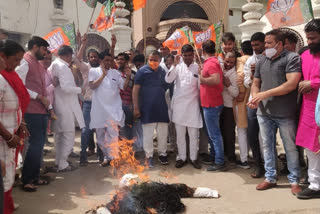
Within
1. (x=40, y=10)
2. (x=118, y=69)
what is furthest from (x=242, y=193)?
(x=40, y=10)

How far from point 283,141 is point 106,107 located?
293 centimetres

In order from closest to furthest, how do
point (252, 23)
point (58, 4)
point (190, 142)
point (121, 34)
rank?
point (190, 142), point (252, 23), point (121, 34), point (58, 4)

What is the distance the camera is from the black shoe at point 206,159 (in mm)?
5242

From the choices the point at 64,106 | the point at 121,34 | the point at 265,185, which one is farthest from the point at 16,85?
the point at 121,34

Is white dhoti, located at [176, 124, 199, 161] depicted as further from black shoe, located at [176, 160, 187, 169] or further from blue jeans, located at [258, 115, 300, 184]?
blue jeans, located at [258, 115, 300, 184]

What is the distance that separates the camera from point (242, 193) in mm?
3857

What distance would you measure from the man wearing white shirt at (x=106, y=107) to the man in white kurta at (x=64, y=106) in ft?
1.29

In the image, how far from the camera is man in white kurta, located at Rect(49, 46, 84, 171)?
4.75 metres

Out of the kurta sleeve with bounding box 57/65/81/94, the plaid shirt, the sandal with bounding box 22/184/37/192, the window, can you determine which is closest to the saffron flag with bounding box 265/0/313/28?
the kurta sleeve with bounding box 57/65/81/94

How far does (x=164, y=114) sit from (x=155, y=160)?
3.16 ft

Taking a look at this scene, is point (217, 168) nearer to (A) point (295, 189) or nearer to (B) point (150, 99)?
(A) point (295, 189)

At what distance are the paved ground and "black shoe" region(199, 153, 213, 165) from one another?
1.33ft

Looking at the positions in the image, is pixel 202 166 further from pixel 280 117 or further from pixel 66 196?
pixel 66 196

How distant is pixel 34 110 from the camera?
13.7 ft
